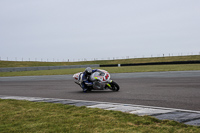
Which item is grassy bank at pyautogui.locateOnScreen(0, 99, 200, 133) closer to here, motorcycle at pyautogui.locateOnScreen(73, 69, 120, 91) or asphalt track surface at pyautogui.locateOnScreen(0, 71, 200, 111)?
asphalt track surface at pyautogui.locateOnScreen(0, 71, 200, 111)

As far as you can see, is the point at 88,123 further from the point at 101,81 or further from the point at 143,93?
the point at 101,81

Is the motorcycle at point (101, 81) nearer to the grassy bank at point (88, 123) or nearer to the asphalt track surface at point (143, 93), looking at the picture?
the asphalt track surface at point (143, 93)

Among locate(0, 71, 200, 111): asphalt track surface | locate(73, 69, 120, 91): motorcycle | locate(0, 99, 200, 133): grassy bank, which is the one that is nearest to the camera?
locate(0, 99, 200, 133): grassy bank

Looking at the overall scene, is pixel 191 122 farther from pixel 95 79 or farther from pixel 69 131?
pixel 95 79

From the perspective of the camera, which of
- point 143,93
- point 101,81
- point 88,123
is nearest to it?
point 88,123

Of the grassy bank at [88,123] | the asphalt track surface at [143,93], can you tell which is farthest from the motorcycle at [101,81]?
the grassy bank at [88,123]

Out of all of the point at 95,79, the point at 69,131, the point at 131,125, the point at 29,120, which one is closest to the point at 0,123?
the point at 29,120

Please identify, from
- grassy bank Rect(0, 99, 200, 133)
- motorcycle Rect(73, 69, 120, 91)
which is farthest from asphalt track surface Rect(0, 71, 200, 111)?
grassy bank Rect(0, 99, 200, 133)

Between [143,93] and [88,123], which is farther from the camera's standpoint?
[143,93]

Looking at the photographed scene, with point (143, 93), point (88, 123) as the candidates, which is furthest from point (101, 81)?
point (88, 123)

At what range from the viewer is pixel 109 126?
15.9 feet

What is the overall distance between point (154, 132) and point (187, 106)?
10.6ft

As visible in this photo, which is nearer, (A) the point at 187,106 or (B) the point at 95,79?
(A) the point at 187,106

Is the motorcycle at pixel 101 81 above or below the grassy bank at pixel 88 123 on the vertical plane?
above
